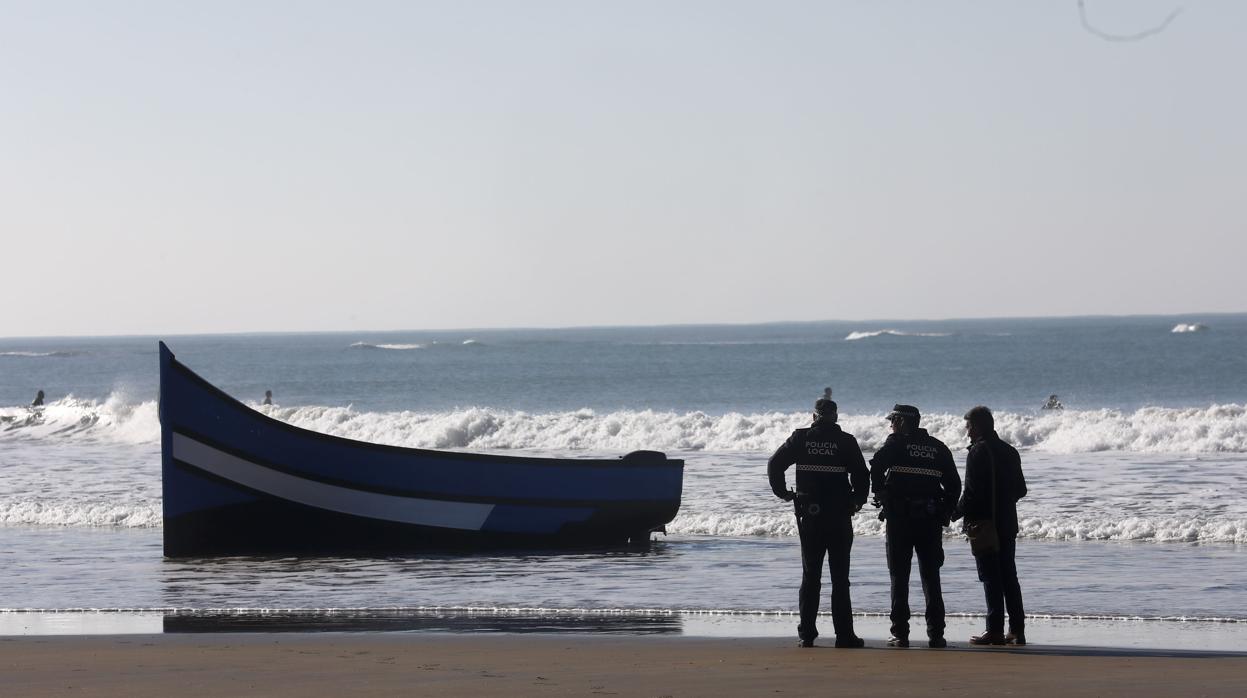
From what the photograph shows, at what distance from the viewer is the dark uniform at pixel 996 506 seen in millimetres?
9523

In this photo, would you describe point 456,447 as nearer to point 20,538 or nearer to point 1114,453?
point 1114,453

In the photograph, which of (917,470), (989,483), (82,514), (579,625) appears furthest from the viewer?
(82,514)

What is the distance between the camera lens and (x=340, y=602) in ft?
42.3

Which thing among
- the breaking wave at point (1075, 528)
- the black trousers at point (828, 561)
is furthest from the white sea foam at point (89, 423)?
the black trousers at point (828, 561)

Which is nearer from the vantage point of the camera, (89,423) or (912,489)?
(912,489)

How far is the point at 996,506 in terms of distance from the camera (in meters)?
9.57

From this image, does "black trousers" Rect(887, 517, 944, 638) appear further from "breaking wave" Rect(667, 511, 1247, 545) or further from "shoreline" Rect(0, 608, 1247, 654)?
"breaking wave" Rect(667, 511, 1247, 545)

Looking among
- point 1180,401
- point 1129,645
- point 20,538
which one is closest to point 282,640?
point 1129,645

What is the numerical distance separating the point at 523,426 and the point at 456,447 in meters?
1.87

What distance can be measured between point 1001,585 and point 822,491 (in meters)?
1.37

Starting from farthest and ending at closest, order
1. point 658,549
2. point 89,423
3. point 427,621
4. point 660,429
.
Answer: point 89,423, point 660,429, point 658,549, point 427,621

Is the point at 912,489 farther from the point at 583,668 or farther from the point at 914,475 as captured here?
the point at 583,668

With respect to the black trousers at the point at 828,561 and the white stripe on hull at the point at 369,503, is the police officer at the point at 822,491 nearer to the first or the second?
the black trousers at the point at 828,561

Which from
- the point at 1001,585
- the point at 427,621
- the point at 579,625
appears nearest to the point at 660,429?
the point at 427,621
